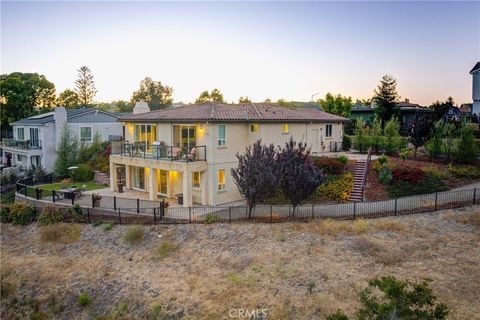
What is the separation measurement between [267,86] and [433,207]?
5305 cm

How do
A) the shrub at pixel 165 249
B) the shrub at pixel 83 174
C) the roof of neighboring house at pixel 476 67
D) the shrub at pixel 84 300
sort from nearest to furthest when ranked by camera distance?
1. the shrub at pixel 84 300
2. the shrub at pixel 165 249
3. the shrub at pixel 83 174
4. the roof of neighboring house at pixel 476 67

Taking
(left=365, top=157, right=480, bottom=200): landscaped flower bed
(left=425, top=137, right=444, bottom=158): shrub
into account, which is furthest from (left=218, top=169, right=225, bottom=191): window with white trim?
(left=425, top=137, right=444, bottom=158): shrub

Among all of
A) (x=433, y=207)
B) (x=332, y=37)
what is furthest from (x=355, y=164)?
(x=332, y=37)

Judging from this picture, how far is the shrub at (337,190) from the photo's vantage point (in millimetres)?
25969

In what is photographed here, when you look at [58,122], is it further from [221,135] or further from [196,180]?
[221,135]

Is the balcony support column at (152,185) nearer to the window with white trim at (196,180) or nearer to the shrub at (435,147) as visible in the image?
the window with white trim at (196,180)

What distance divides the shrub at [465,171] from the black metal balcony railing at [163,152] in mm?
19160

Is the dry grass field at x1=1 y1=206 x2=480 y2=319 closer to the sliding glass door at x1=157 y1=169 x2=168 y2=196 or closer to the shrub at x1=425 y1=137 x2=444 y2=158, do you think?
the sliding glass door at x1=157 y1=169 x2=168 y2=196

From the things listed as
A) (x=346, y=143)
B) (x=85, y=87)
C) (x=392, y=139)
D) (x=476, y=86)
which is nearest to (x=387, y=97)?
(x=476, y=86)

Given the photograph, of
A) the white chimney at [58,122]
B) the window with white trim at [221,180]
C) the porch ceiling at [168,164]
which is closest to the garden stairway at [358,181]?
the window with white trim at [221,180]

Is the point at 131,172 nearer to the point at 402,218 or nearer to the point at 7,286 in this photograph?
the point at 7,286

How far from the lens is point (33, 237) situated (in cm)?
2491

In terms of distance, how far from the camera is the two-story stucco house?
26.0 m

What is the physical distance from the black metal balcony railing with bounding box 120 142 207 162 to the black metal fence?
11.6ft
